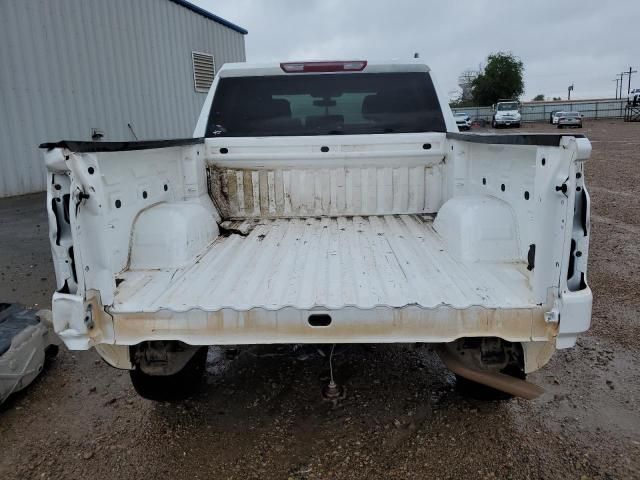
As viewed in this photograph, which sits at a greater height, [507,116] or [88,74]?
[88,74]

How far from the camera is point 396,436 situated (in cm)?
283

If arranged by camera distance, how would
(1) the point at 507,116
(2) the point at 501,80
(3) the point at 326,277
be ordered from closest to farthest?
1. (3) the point at 326,277
2. (1) the point at 507,116
3. (2) the point at 501,80

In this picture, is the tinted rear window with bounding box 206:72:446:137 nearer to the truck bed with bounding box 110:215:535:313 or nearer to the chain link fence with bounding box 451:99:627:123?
the truck bed with bounding box 110:215:535:313

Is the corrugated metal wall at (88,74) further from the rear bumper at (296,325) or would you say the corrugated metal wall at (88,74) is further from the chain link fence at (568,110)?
the chain link fence at (568,110)

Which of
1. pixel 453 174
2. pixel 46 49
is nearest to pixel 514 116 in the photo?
pixel 46 49

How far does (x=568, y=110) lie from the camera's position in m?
50.6

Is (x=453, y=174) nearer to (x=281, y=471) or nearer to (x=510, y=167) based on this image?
(x=510, y=167)

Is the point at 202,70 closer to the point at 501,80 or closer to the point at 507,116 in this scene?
the point at 507,116

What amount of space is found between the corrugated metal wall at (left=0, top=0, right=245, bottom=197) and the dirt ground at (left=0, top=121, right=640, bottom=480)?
7582 millimetres

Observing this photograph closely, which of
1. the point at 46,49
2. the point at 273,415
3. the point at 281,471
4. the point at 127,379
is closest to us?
the point at 281,471

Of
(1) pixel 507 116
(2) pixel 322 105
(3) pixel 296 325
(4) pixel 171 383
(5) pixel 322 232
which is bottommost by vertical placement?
Answer: (4) pixel 171 383

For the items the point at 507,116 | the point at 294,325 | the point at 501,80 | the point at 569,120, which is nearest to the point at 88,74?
the point at 294,325

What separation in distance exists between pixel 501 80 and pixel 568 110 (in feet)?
51.9

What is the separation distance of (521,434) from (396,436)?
0.69 m
